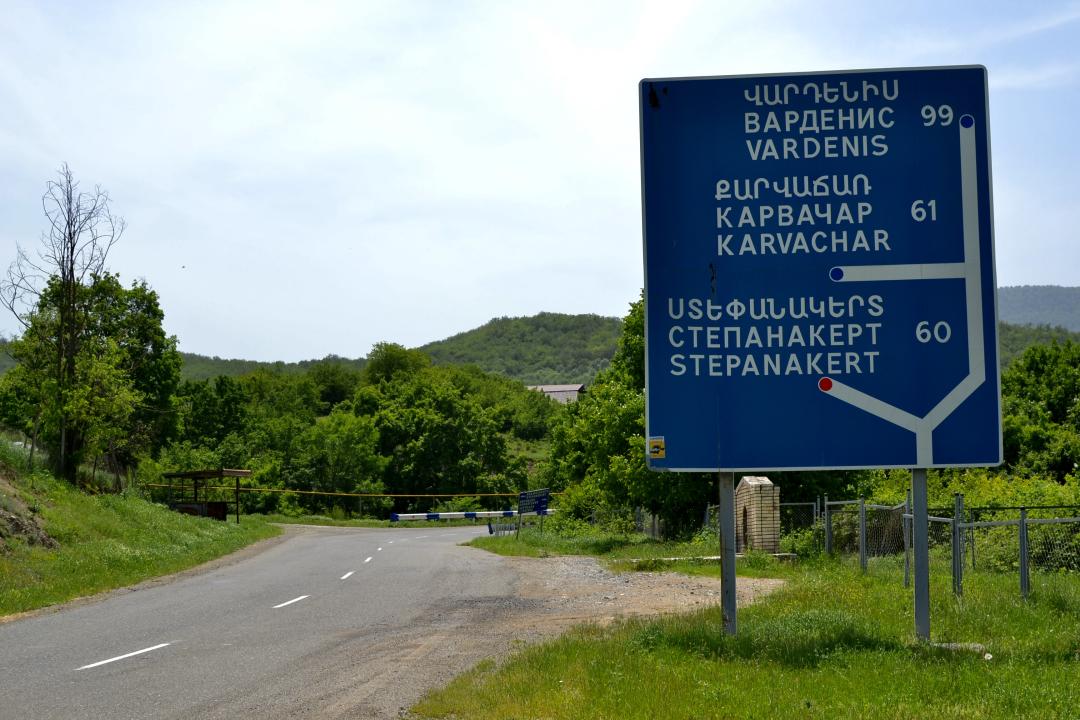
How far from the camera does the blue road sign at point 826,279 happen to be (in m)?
11.9

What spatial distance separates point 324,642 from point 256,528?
38.1 m

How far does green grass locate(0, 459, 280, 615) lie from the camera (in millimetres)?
21688

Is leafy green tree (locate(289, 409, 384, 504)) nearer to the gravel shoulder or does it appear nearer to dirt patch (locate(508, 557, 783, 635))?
dirt patch (locate(508, 557, 783, 635))

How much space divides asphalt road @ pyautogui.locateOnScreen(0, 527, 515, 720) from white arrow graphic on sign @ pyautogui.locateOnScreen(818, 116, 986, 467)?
221 inches

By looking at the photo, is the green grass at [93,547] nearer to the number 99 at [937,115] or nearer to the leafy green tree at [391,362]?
the number 99 at [937,115]

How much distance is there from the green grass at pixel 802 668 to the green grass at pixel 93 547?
12.4 meters

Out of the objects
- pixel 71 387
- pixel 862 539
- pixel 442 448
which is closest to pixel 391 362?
pixel 442 448

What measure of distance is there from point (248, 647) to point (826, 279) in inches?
345

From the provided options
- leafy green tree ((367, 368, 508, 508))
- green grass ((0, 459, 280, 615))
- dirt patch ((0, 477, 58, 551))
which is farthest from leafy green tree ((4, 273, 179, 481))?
leafy green tree ((367, 368, 508, 508))

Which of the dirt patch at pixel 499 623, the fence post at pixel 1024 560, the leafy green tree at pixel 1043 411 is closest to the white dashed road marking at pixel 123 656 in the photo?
the dirt patch at pixel 499 623

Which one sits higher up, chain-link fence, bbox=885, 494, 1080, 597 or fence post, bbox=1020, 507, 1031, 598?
fence post, bbox=1020, 507, 1031, 598

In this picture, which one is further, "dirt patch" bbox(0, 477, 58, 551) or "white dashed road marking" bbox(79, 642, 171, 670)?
"dirt patch" bbox(0, 477, 58, 551)

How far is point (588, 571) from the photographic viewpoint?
87.6 feet

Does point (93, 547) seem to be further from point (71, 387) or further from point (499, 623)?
point (499, 623)
